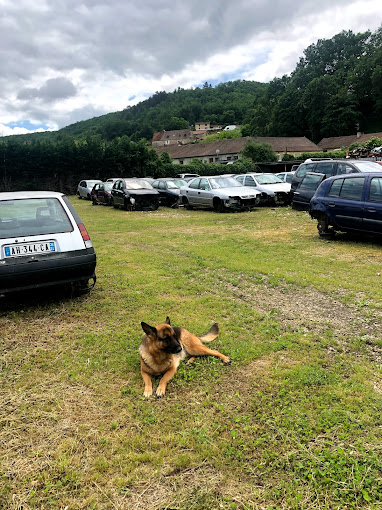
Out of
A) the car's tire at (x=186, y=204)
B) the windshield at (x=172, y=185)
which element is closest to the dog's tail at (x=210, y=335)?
the car's tire at (x=186, y=204)

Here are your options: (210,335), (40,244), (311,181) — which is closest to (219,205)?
(311,181)

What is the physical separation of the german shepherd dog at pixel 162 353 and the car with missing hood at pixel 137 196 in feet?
47.5

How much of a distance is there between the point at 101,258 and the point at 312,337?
531 cm

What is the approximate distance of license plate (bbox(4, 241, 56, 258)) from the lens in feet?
14.1

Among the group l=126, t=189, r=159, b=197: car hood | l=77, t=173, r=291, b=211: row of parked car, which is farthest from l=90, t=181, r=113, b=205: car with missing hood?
l=126, t=189, r=159, b=197: car hood

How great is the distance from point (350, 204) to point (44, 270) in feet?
22.1

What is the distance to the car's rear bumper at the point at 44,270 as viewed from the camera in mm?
4233

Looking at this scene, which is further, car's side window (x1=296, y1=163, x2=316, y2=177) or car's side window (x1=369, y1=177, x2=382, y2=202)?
car's side window (x1=296, y1=163, x2=316, y2=177)

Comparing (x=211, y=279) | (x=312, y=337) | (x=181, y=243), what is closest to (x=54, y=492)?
(x=312, y=337)

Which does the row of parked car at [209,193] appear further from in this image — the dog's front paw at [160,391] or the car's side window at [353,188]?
the dog's front paw at [160,391]

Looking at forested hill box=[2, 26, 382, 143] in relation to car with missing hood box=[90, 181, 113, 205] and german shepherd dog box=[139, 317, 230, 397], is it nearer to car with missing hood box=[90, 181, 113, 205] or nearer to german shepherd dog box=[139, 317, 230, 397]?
car with missing hood box=[90, 181, 113, 205]

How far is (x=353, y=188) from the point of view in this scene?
25.8 ft

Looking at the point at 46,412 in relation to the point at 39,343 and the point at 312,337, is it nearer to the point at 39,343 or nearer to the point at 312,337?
the point at 39,343

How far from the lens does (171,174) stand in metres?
35.8
